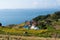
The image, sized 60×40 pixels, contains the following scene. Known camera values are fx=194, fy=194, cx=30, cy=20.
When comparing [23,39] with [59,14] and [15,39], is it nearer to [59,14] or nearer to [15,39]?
[15,39]

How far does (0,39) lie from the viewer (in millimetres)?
21078

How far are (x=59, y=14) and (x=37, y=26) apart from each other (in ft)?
72.1

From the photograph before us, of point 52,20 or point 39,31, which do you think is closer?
point 39,31

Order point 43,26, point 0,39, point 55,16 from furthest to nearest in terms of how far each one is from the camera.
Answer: point 55,16, point 43,26, point 0,39

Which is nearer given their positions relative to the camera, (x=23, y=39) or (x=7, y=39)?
(x=7, y=39)

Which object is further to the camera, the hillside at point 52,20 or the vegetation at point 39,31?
the hillside at point 52,20

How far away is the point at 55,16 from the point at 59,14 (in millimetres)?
2476

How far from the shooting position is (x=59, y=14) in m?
63.2

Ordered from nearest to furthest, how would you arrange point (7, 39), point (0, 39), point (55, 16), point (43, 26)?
1. point (7, 39)
2. point (0, 39)
3. point (43, 26)
4. point (55, 16)

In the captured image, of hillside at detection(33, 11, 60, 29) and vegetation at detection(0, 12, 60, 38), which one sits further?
hillside at detection(33, 11, 60, 29)

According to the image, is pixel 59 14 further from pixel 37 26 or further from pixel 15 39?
pixel 15 39

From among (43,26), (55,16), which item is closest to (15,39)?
(43,26)

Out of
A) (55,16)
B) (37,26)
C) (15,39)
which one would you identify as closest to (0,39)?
(15,39)

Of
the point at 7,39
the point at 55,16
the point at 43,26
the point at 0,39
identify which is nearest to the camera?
the point at 7,39
